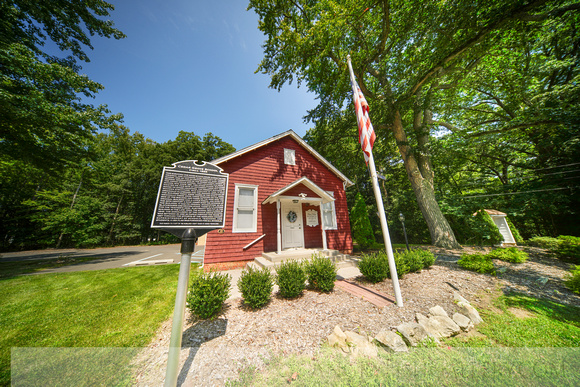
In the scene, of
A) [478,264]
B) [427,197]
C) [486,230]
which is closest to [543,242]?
[486,230]

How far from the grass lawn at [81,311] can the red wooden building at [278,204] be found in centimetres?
262

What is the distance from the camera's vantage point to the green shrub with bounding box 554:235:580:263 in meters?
6.60

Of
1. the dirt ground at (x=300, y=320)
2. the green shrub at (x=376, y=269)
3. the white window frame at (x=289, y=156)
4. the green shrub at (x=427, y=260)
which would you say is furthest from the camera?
the white window frame at (x=289, y=156)

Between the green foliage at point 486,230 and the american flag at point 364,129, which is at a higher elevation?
the american flag at point 364,129

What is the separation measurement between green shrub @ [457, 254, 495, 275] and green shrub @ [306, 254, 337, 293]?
491cm

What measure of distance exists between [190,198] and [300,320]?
3103 millimetres

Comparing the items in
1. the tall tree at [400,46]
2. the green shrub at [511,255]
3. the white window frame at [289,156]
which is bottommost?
the green shrub at [511,255]

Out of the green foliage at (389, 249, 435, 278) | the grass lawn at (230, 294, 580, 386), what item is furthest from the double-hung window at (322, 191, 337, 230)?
the grass lawn at (230, 294, 580, 386)

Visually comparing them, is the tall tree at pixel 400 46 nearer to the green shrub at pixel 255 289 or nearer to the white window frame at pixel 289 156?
the white window frame at pixel 289 156

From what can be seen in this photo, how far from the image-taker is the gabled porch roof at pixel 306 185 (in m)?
8.00

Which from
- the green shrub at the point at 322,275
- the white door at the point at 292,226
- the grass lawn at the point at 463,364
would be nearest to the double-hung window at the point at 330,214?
the white door at the point at 292,226

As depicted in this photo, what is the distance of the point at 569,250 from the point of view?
673 centimetres

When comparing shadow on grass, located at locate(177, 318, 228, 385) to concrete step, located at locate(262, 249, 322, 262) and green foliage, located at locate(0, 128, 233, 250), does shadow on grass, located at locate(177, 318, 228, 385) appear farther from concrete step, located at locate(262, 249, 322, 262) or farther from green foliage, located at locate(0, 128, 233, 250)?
green foliage, located at locate(0, 128, 233, 250)

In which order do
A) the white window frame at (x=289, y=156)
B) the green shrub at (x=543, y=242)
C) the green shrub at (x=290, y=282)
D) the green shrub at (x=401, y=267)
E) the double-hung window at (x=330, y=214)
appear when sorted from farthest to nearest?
the double-hung window at (x=330, y=214) → the white window frame at (x=289, y=156) → the green shrub at (x=543, y=242) → the green shrub at (x=401, y=267) → the green shrub at (x=290, y=282)
